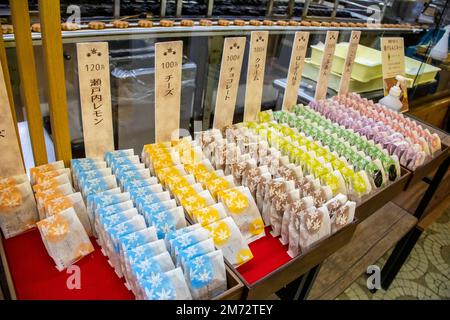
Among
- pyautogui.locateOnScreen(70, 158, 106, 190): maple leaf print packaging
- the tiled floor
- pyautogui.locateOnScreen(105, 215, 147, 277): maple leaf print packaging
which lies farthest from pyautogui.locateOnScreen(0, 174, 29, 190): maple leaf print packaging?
the tiled floor

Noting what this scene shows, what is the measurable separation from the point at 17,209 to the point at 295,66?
123cm

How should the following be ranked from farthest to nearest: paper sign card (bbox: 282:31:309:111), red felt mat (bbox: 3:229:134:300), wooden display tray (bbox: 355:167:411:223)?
paper sign card (bbox: 282:31:309:111) → wooden display tray (bbox: 355:167:411:223) → red felt mat (bbox: 3:229:134:300)

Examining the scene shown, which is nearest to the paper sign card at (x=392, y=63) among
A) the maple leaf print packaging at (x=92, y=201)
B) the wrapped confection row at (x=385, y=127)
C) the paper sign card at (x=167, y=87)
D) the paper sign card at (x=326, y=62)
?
the wrapped confection row at (x=385, y=127)

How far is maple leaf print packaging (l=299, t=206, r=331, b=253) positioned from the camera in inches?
42.0

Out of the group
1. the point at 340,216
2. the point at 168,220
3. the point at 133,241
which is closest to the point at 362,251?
the point at 340,216

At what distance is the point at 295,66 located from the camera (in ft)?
5.33

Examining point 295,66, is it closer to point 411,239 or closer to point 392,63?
point 392,63

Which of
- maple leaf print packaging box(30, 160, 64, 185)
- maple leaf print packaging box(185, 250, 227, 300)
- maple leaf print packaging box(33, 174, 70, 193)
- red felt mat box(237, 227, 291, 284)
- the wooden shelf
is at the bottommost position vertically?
the wooden shelf

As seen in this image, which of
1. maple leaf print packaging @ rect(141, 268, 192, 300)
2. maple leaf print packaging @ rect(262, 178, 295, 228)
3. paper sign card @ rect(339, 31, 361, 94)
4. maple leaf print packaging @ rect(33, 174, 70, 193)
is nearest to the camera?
maple leaf print packaging @ rect(141, 268, 192, 300)

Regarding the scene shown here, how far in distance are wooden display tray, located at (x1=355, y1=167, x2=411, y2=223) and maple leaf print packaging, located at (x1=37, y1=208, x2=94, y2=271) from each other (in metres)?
0.91

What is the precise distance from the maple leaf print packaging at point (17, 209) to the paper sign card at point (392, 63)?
1.92m

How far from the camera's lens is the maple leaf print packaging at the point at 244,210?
43.0 inches

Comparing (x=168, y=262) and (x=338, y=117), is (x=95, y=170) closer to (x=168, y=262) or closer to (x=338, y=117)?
(x=168, y=262)

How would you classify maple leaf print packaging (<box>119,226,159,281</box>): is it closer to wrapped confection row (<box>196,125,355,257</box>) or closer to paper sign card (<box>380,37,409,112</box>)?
wrapped confection row (<box>196,125,355,257</box>)
